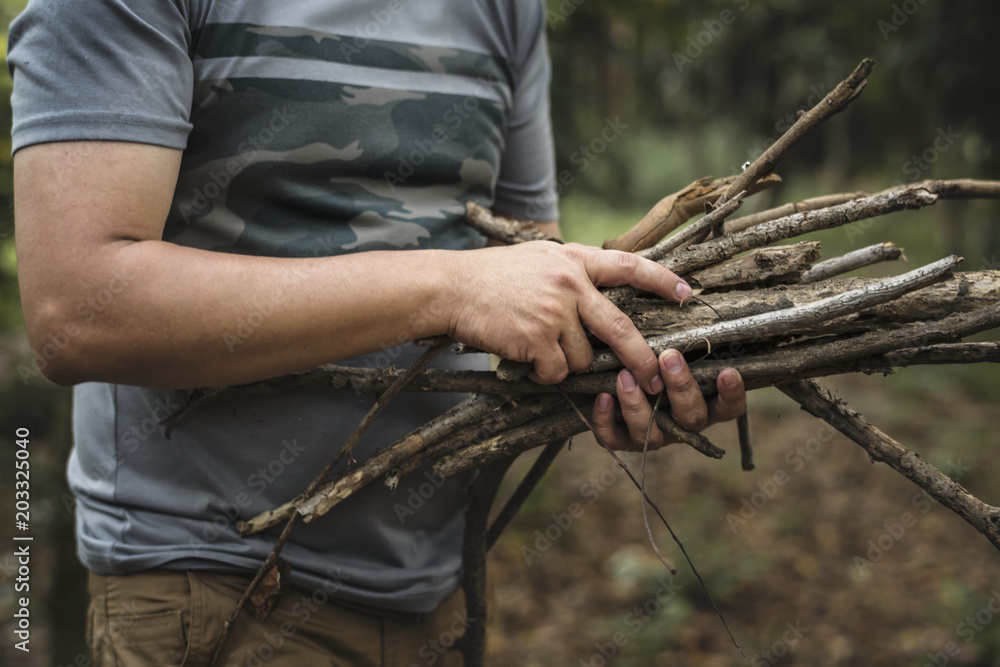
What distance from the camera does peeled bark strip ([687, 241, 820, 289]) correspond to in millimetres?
1416

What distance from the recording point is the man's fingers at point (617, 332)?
1328 millimetres

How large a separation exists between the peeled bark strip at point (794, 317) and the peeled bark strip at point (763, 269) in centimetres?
11

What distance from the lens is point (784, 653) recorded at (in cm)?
406

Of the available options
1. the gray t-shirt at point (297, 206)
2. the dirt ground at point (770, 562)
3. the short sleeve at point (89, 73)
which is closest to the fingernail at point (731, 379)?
A: the gray t-shirt at point (297, 206)

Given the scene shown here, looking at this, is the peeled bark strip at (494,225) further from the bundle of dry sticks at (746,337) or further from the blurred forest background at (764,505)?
the blurred forest background at (764,505)

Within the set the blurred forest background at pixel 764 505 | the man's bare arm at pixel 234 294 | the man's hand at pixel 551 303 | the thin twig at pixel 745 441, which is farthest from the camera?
the blurred forest background at pixel 764 505

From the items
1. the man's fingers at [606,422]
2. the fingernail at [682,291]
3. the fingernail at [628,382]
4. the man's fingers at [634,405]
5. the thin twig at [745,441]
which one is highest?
the fingernail at [682,291]

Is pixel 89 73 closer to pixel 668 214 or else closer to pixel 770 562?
pixel 668 214

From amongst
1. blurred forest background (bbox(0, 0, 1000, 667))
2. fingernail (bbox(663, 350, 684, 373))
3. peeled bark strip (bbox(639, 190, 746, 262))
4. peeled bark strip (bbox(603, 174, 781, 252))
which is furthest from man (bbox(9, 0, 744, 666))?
blurred forest background (bbox(0, 0, 1000, 667))

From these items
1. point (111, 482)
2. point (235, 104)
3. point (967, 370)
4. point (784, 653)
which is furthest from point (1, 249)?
point (967, 370)

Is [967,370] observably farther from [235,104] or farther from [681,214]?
[235,104]

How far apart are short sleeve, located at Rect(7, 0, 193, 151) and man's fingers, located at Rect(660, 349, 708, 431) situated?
41.1 inches

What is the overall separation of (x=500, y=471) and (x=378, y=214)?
729 mm

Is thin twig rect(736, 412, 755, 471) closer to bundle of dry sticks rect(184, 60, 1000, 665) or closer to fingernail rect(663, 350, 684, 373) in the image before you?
bundle of dry sticks rect(184, 60, 1000, 665)
